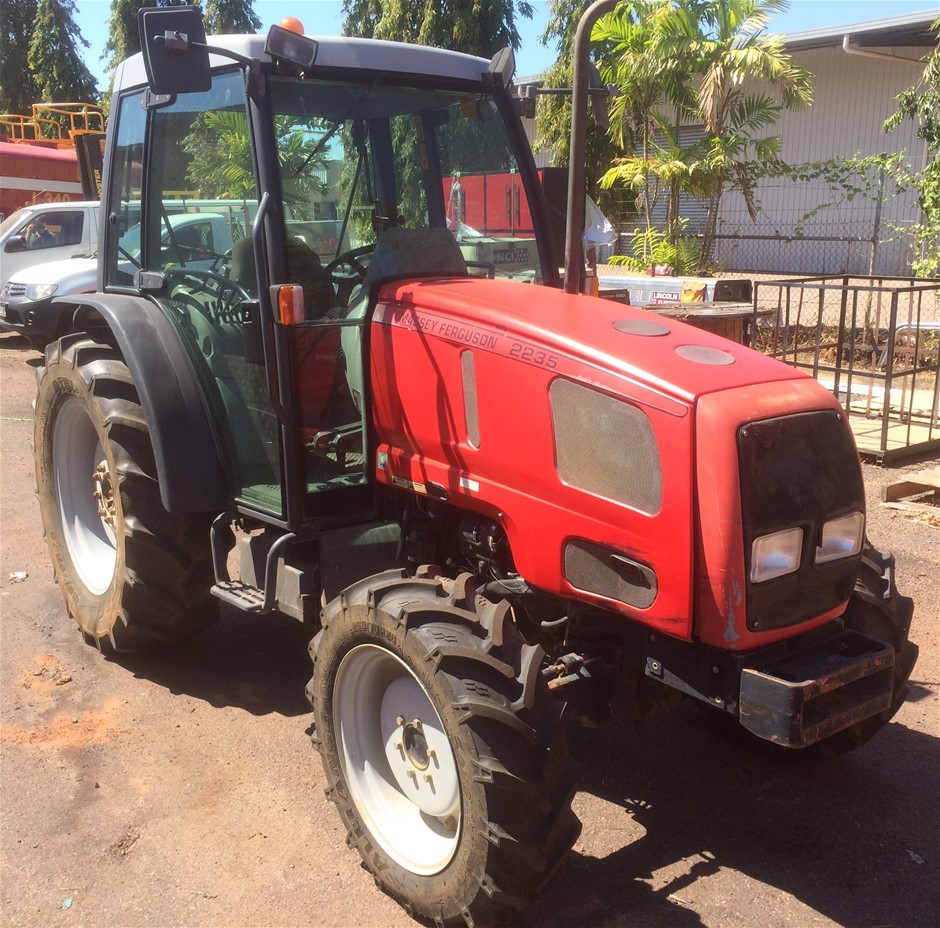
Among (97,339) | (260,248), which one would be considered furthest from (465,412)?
(97,339)

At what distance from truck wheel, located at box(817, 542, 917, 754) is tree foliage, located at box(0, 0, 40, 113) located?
29377 mm

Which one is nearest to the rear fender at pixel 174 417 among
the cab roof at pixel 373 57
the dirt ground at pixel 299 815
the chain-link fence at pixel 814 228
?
the dirt ground at pixel 299 815

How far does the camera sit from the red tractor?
2.69 metres

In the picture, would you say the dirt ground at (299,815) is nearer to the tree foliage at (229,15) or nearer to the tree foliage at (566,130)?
the tree foliage at (566,130)

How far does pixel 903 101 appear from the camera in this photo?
11.6 metres

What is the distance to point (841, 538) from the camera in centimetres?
279

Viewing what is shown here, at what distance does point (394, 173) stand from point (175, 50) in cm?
104

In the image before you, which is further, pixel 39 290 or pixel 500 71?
pixel 39 290

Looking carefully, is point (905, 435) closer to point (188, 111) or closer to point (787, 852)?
point (787, 852)

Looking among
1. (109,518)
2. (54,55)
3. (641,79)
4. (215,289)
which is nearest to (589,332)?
(215,289)

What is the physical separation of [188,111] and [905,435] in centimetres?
607

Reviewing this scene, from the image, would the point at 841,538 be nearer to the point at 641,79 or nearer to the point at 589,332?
the point at 589,332

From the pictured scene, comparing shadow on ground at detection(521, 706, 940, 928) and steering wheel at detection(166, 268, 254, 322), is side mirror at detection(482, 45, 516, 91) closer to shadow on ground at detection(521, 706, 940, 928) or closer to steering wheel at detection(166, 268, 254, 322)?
steering wheel at detection(166, 268, 254, 322)

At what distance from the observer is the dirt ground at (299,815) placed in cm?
301
